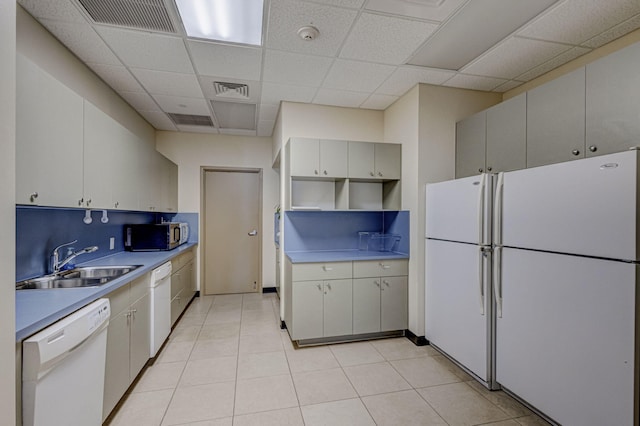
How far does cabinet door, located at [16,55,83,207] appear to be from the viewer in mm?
1467

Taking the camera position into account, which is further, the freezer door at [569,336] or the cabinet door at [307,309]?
the cabinet door at [307,309]

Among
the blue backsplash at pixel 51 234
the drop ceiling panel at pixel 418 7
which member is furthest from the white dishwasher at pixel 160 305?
the drop ceiling panel at pixel 418 7

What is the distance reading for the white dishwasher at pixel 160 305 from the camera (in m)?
2.59

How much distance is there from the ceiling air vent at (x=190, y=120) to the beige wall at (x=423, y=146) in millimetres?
2641

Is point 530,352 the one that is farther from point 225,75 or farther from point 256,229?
point 256,229

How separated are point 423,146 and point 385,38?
1.17 meters

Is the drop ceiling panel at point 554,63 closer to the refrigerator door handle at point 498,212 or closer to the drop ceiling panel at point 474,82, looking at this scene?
the drop ceiling panel at point 474,82

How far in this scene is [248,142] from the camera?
483 centimetres

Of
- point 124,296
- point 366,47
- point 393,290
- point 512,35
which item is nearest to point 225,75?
point 366,47

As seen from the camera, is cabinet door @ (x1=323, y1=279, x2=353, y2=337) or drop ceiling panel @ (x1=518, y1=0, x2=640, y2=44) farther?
cabinet door @ (x1=323, y1=279, x2=353, y2=337)

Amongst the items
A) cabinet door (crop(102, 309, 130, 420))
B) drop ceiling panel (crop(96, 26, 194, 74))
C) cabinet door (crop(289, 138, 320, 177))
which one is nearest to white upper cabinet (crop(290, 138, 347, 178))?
cabinet door (crop(289, 138, 320, 177))

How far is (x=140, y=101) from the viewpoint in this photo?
11.1 feet

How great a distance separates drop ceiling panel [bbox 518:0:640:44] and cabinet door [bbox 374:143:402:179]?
1.46 meters

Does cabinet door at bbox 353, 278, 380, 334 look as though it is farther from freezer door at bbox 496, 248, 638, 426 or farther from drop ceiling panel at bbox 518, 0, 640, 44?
drop ceiling panel at bbox 518, 0, 640, 44
